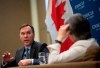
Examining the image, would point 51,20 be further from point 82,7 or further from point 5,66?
point 5,66

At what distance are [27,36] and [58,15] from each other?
1.86 ft

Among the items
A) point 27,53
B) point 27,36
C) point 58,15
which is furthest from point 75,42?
point 58,15

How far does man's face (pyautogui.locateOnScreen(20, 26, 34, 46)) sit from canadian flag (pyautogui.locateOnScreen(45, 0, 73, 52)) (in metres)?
0.42

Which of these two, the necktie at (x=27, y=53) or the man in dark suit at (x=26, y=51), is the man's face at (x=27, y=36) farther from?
the necktie at (x=27, y=53)

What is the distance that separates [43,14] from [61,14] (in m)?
1.52

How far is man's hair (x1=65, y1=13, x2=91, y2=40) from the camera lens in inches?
71.4

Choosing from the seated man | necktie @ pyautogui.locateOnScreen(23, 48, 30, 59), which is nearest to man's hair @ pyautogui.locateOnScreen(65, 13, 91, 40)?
the seated man

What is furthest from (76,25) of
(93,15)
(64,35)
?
(93,15)

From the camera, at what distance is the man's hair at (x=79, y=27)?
1812 mm

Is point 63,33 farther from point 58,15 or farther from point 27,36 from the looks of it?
point 58,15

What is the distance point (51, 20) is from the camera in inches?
143

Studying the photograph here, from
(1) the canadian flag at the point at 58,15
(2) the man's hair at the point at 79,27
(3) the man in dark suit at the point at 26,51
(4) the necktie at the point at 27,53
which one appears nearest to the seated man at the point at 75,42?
(2) the man's hair at the point at 79,27

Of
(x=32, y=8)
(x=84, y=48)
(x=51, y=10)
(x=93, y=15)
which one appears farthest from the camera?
(x=32, y=8)

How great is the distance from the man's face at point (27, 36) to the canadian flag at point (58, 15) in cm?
42
